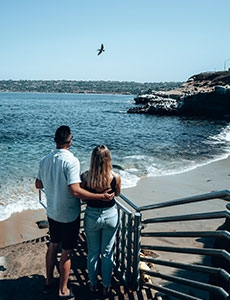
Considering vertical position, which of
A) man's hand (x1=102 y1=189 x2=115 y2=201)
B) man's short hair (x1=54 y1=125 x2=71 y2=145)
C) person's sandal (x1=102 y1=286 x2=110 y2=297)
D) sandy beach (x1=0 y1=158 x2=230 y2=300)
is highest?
man's short hair (x1=54 y1=125 x2=71 y2=145)

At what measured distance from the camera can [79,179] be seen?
3.60 metres

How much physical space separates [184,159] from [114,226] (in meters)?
15.0

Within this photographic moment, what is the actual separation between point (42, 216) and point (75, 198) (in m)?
6.16

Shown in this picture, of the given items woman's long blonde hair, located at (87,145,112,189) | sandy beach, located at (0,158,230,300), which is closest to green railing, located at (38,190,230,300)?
woman's long blonde hair, located at (87,145,112,189)

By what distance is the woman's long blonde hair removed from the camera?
3.47 meters

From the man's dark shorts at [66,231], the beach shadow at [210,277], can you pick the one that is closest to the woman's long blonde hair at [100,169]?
the man's dark shorts at [66,231]

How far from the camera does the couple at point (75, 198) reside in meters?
3.53

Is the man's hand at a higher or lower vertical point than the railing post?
higher

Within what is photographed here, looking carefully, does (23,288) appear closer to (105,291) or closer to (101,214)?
(105,291)

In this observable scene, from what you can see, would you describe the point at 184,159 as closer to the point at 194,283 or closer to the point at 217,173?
the point at 217,173

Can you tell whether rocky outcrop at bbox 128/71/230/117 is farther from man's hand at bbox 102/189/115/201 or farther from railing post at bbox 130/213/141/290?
man's hand at bbox 102/189/115/201

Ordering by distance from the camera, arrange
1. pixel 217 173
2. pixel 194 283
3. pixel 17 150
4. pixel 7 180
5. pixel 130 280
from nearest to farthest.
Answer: pixel 194 283 < pixel 130 280 < pixel 7 180 < pixel 217 173 < pixel 17 150

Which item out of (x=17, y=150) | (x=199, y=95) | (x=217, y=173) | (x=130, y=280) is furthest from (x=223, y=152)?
(x=199, y=95)

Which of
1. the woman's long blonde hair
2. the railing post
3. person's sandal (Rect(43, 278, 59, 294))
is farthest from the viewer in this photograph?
person's sandal (Rect(43, 278, 59, 294))
